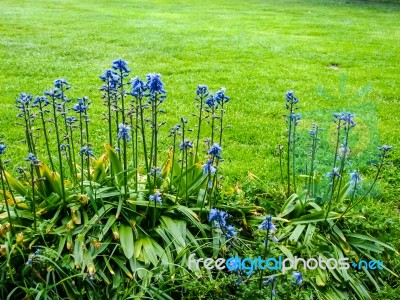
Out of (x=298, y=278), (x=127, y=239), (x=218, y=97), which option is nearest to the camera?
(x=298, y=278)

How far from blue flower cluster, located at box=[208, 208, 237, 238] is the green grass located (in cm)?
143

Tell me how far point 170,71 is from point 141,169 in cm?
503

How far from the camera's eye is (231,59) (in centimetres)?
1019

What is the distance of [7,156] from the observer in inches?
203

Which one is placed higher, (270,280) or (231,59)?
(270,280)

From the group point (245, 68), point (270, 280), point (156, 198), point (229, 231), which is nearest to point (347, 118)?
point (229, 231)

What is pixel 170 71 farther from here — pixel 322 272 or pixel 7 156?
pixel 322 272

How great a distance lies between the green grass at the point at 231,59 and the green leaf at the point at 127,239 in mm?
1818

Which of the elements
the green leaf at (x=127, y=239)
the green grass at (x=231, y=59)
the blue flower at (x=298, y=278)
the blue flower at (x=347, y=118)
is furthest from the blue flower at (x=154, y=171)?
the green grass at (x=231, y=59)

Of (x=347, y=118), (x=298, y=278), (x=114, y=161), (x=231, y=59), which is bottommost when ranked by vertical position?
(x=231, y=59)

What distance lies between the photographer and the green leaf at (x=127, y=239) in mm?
2953

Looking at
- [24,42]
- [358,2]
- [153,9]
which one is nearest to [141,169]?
[24,42]

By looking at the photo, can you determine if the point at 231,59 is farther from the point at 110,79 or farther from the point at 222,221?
the point at 222,221

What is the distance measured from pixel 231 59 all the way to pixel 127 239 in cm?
764
